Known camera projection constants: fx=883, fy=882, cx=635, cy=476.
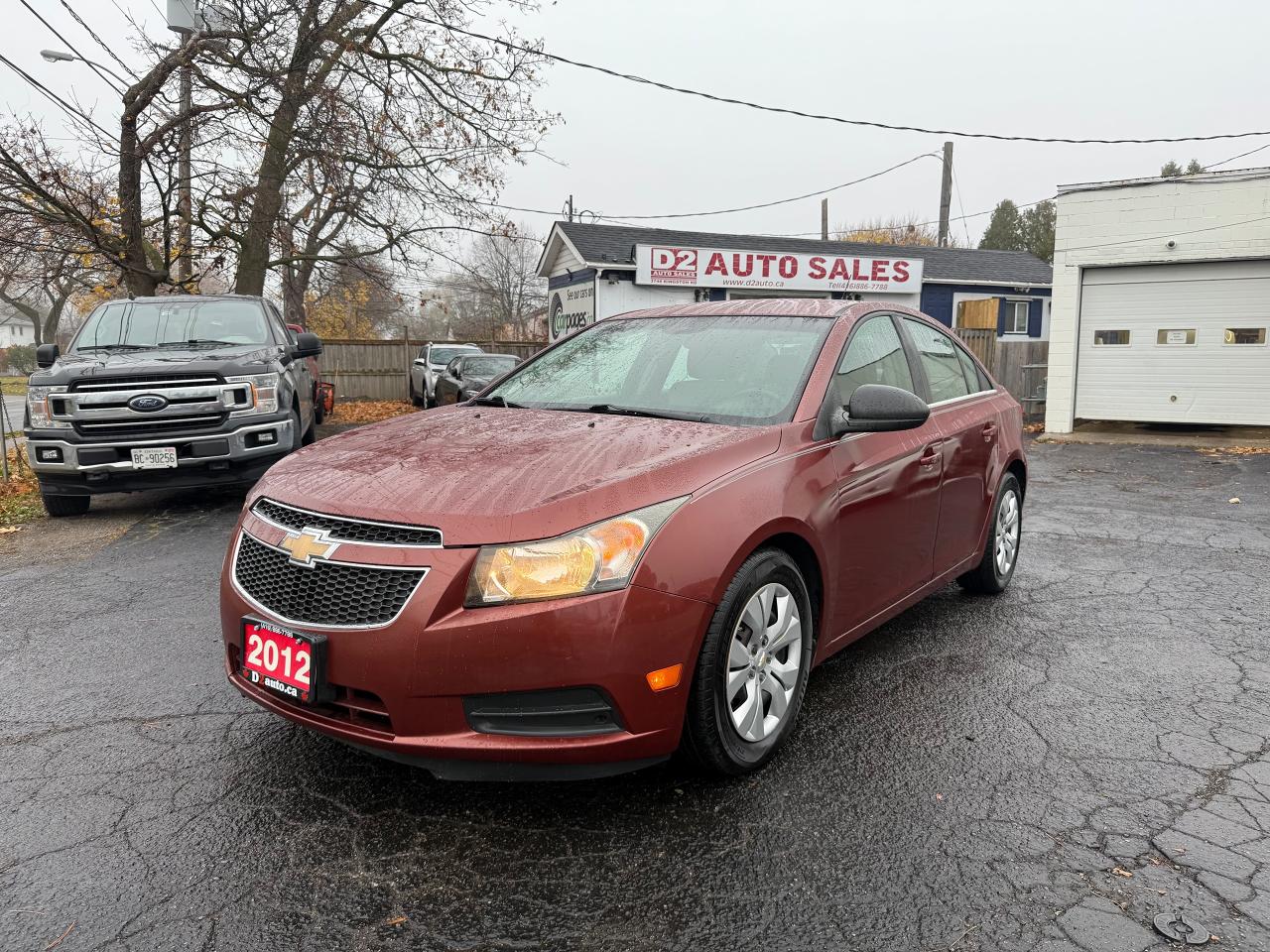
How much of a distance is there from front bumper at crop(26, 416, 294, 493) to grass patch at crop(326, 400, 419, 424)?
32.4 feet

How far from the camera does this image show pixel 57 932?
2129 mm

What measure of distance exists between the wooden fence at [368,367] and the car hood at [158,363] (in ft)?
54.5

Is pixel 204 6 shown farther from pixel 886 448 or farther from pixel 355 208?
pixel 886 448

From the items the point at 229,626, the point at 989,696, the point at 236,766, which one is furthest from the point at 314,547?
the point at 989,696

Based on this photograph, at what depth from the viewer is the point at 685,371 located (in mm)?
3680

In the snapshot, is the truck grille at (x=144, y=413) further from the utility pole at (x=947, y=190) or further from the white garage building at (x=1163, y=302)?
the utility pole at (x=947, y=190)

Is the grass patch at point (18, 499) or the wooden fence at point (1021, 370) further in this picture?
the wooden fence at point (1021, 370)

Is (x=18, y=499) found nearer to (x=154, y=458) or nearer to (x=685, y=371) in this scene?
(x=154, y=458)

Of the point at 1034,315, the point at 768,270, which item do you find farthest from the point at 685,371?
the point at 1034,315

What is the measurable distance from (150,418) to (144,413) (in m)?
0.06

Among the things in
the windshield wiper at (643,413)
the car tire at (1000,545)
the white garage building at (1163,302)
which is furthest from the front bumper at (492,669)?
the white garage building at (1163,302)

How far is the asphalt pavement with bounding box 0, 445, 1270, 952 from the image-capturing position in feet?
7.18

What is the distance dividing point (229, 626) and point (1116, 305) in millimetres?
14204

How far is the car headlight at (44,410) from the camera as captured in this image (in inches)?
Answer: 273
